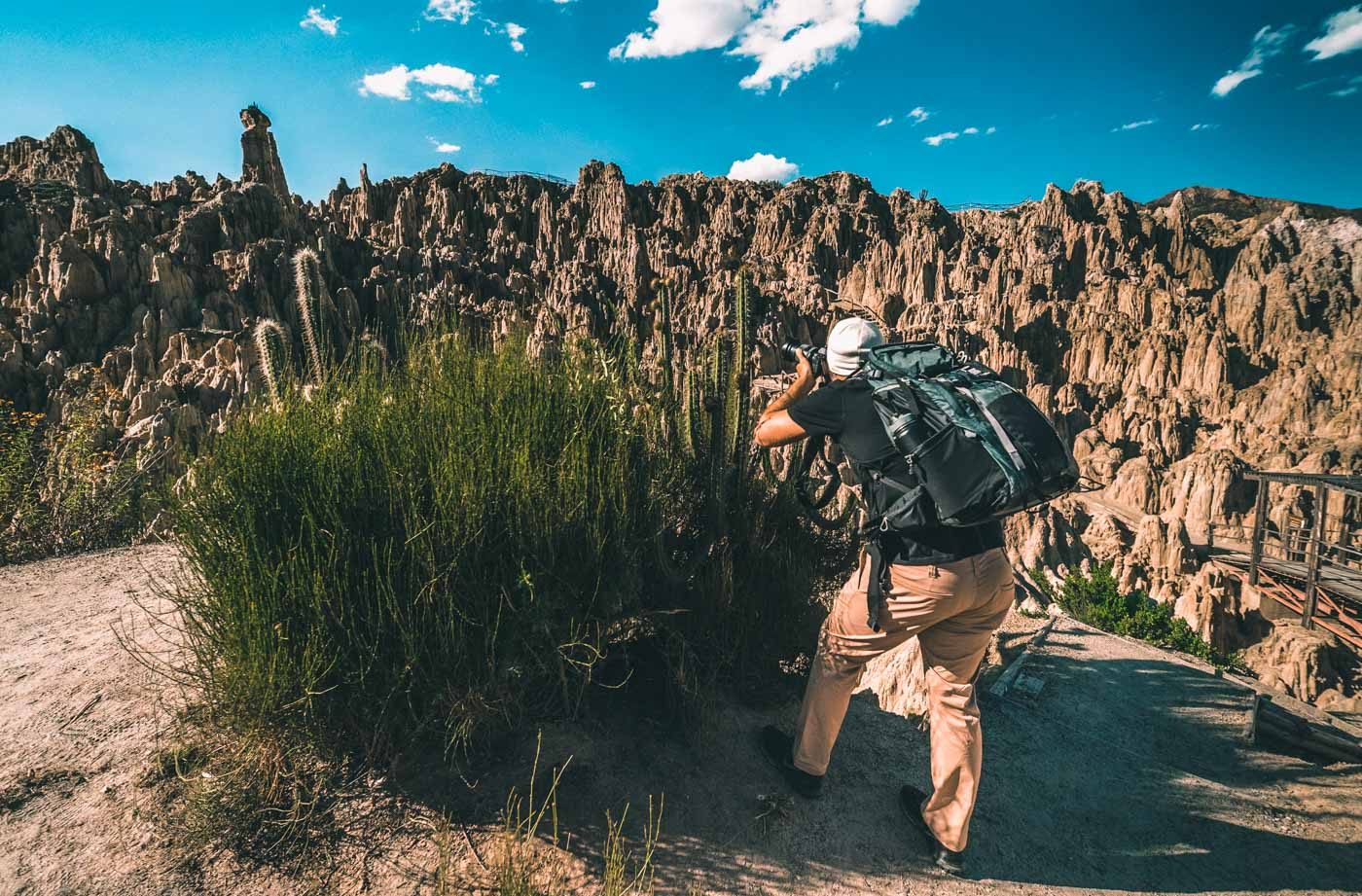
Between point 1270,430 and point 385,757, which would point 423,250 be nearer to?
point 385,757

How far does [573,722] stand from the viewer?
9.73 ft

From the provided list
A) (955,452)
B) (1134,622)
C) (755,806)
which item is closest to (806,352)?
(955,452)

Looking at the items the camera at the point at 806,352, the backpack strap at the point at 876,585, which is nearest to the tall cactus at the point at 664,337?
the camera at the point at 806,352

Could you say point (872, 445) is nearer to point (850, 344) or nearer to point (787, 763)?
point (850, 344)

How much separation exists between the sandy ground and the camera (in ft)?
6.00

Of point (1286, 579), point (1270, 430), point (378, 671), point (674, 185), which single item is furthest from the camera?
point (674, 185)

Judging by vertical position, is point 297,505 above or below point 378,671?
above

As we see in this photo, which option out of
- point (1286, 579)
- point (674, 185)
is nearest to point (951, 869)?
point (1286, 579)

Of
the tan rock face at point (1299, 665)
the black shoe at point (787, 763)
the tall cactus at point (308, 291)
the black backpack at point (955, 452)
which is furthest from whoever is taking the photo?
the tan rock face at point (1299, 665)

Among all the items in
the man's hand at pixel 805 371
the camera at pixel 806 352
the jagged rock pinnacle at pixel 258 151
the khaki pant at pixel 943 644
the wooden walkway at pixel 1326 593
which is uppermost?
the jagged rock pinnacle at pixel 258 151

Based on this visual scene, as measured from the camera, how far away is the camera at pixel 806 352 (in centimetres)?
284

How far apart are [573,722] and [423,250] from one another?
50.7m

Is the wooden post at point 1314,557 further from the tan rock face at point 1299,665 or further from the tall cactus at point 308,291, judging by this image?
the tall cactus at point 308,291

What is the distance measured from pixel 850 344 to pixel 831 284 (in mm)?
54002
